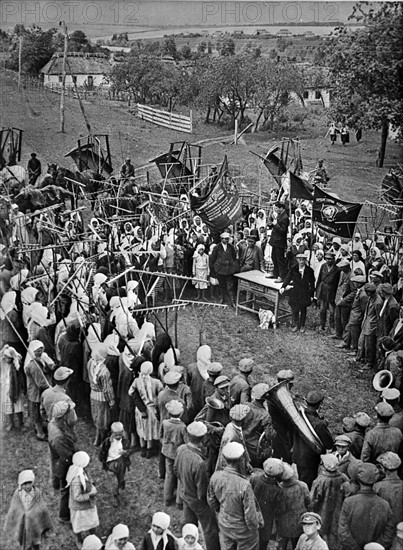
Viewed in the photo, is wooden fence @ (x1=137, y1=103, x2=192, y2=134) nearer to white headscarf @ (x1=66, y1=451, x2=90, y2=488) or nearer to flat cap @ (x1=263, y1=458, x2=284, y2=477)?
white headscarf @ (x1=66, y1=451, x2=90, y2=488)

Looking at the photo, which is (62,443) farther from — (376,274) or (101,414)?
(376,274)

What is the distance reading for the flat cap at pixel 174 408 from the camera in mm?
7520

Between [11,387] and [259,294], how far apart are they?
223 inches

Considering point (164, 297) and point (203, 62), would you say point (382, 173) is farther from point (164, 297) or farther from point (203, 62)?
point (164, 297)

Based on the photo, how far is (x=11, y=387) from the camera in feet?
28.7

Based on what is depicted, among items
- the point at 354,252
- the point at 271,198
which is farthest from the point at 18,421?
the point at 271,198

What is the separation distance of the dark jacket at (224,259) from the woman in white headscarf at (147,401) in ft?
17.0

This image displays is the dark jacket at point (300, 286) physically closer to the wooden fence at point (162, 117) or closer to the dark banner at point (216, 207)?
the dark banner at point (216, 207)

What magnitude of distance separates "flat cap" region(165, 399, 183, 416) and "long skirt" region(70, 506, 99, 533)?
1.33 metres

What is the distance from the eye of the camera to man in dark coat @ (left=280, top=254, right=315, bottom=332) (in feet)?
40.3

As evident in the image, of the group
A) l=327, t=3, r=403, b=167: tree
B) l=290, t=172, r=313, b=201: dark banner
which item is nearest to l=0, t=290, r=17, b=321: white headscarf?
l=290, t=172, r=313, b=201: dark banner

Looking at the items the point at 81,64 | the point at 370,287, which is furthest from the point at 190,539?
the point at 81,64

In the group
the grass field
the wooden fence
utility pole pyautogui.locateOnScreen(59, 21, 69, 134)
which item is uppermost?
utility pole pyautogui.locateOnScreen(59, 21, 69, 134)

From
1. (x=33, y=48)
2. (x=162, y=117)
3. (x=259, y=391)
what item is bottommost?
(x=259, y=391)
